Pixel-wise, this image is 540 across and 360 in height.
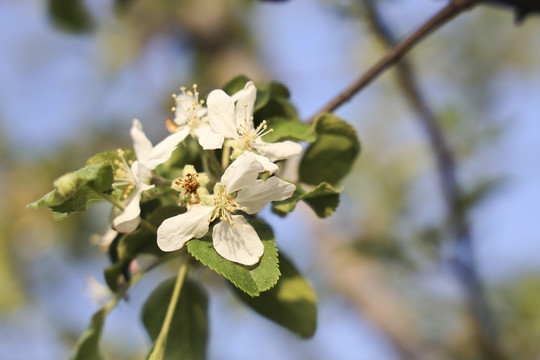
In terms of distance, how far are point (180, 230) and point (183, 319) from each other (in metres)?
0.32

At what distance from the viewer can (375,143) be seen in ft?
12.3

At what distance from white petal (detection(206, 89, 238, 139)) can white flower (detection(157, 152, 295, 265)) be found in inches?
4.3

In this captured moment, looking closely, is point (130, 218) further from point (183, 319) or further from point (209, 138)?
point (183, 319)

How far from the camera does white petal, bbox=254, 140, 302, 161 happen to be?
2.77ft

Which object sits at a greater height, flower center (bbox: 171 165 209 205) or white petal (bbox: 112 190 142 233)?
flower center (bbox: 171 165 209 205)

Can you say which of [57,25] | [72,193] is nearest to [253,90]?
[72,193]

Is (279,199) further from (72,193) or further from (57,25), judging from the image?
(57,25)

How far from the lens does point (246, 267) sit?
2.51ft

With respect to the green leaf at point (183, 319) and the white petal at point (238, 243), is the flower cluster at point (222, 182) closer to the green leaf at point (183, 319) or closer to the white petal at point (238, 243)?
the white petal at point (238, 243)

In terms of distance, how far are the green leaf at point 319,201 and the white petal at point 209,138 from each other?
145mm

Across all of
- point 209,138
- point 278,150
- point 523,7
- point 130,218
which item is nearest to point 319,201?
point 278,150

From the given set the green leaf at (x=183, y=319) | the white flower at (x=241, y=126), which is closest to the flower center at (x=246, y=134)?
the white flower at (x=241, y=126)

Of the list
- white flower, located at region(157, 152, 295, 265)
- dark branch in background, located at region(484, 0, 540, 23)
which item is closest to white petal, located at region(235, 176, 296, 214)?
white flower, located at region(157, 152, 295, 265)

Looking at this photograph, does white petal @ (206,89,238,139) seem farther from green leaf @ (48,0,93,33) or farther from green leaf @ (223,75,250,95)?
green leaf @ (48,0,93,33)
